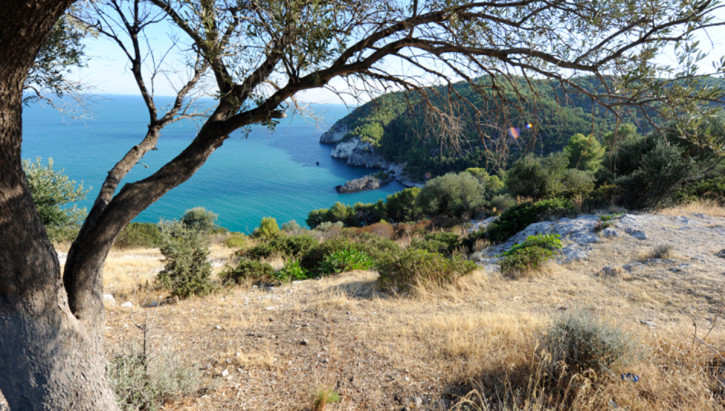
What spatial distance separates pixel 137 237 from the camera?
56.0ft

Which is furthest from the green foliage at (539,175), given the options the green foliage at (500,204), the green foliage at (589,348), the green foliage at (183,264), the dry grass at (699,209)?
the green foliage at (589,348)

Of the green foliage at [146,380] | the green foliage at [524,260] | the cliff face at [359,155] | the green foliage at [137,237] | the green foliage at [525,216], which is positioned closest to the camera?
the green foliage at [146,380]

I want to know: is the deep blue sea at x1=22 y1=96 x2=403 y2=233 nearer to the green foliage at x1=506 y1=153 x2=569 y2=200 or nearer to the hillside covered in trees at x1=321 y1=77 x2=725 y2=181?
the green foliage at x1=506 y1=153 x2=569 y2=200

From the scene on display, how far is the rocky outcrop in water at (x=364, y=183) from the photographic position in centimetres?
7183

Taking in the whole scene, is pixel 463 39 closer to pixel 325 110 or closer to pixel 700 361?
pixel 325 110

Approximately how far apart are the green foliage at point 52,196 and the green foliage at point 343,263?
11886 millimetres

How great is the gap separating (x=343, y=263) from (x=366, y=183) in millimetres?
66891

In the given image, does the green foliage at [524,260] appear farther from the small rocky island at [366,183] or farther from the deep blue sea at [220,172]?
the small rocky island at [366,183]

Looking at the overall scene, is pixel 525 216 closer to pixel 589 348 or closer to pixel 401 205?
pixel 589 348

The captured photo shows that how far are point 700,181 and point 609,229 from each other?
6117 mm

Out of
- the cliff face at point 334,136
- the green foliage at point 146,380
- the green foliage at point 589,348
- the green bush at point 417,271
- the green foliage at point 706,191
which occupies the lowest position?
the green bush at point 417,271

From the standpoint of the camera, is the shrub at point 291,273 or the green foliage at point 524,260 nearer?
the green foliage at point 524,260

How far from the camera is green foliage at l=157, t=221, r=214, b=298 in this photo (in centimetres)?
628

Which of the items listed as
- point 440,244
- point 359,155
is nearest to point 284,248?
point 440,244
